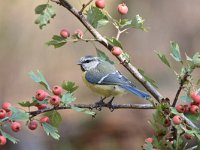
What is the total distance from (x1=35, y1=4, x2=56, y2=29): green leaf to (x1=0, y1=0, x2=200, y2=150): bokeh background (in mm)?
5333

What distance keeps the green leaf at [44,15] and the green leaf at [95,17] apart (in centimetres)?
17

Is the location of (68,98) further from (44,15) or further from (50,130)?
(44,15)

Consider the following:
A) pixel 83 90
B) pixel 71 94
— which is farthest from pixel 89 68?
pixel 83 90

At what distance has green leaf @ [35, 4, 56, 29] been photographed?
186 cm

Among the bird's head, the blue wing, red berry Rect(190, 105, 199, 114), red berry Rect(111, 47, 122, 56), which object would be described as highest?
the bird's head

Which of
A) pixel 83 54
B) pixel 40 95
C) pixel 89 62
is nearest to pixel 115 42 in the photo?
pixel 40 95

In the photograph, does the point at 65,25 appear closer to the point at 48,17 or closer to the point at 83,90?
the point at 83,90

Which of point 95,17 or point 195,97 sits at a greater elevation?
point 95,17

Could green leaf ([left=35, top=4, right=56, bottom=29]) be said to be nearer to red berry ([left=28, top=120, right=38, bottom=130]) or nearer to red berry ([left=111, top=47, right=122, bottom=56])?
red berry ([left=111, top=47, right=122, bottom=56])

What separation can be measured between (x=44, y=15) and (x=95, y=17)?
0.71ft

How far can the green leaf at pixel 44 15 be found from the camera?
1.86 meters

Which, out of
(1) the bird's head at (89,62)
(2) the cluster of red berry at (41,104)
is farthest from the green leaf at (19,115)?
(1) the bird's head at (89,62)

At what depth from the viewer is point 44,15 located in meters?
1.88

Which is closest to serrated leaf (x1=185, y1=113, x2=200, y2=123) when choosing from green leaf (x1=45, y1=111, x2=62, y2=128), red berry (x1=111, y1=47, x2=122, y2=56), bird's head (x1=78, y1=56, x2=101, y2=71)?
red berry (x1=111, y1=47, x2=122, y2=56)
